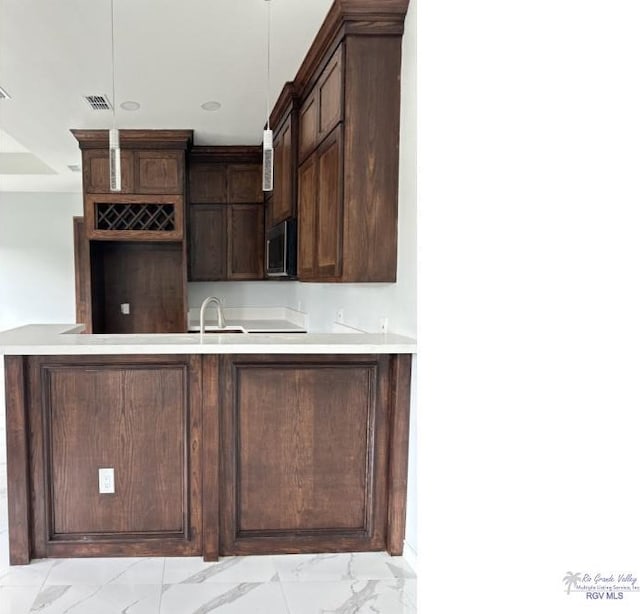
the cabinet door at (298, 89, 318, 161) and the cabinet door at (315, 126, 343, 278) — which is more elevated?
the cabinet door at (298, 89, 318, 161)

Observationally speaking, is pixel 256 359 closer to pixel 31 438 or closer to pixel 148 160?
pixel 31 438

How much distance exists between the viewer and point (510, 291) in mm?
429

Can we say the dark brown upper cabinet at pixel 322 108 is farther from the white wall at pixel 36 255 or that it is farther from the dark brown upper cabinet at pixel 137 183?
the white wall at pixel 36 255

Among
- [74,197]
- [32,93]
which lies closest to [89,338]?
[32,93]

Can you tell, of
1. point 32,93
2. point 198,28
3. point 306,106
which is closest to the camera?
point 198,28

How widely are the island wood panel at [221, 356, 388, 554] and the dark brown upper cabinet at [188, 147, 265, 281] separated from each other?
279 centimetres

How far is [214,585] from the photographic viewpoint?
1.93m

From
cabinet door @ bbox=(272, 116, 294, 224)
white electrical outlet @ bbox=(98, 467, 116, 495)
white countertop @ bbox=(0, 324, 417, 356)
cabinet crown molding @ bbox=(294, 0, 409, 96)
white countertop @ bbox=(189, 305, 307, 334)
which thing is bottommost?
white electrical outlet @ bbox=(98, 467, 116, 495)

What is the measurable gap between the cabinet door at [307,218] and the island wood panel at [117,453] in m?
1.08

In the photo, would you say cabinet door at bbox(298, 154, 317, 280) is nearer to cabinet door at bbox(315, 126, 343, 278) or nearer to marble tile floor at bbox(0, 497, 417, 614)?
cabinet door at bbox(315, 126, 343, 278)

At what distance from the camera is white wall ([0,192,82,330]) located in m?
7.12

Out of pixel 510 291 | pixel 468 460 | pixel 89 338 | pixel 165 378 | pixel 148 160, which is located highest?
pixel 148 160

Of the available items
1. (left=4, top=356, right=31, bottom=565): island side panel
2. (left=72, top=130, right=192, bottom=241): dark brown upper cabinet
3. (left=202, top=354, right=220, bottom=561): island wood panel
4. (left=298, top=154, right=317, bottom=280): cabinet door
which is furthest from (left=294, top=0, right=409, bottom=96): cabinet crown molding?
(left=72, top=130, right=192, bottom=241): dark brown upper cabinet

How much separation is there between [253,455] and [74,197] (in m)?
6.25
